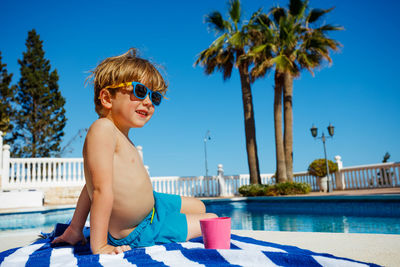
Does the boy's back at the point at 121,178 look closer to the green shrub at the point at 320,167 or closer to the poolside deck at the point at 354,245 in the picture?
the poolside deck at the point at 354,245

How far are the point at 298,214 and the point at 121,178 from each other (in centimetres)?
551

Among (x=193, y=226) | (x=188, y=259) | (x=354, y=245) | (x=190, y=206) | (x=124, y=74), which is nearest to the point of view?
(x=188, y=259)

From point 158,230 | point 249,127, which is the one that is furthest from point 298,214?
point 249,127

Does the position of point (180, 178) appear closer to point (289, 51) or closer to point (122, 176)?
point (289, 51)

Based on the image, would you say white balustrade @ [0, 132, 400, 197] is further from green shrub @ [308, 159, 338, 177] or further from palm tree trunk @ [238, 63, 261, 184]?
palm tree trunk @ [238, 63, 261, 184]

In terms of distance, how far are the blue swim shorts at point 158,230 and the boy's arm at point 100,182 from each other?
0.23 meters

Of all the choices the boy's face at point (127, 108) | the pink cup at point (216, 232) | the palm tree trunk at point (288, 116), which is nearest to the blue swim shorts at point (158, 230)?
the pink cup at point (216, 232)

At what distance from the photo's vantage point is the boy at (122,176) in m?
1.42

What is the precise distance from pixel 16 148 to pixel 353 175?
1989 cm

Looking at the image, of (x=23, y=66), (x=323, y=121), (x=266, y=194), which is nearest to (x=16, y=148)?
(x=23, y=66)

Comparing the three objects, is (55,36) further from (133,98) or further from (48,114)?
(133,98)

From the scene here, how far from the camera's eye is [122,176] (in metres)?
1.56

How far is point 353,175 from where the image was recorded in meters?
12.7

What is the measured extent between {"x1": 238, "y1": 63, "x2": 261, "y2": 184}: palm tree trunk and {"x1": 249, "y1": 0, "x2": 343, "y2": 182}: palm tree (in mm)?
480
